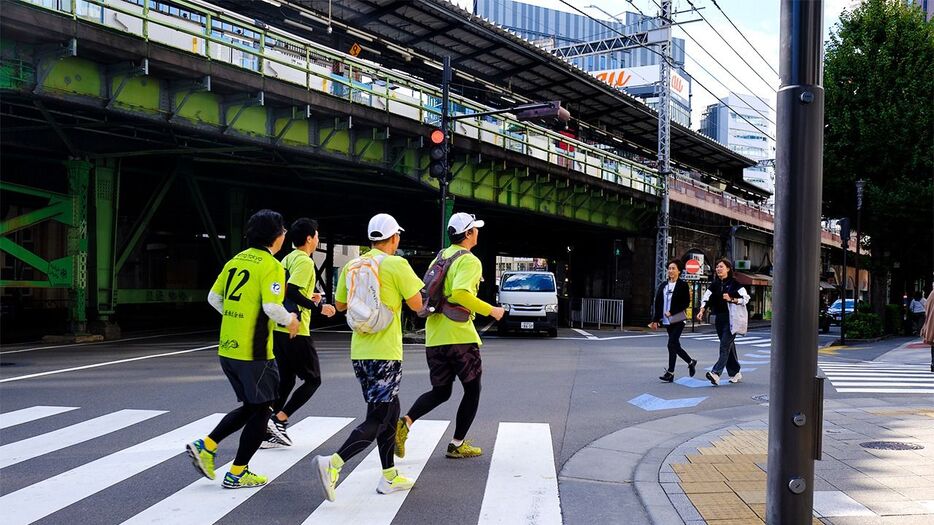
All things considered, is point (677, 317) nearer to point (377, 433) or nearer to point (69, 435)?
point (377, 433)

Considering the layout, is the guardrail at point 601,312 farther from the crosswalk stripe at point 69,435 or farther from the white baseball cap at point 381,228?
the white baseball cap at point 381,228

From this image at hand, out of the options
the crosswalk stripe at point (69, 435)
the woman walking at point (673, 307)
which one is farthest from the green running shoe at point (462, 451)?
the woman walking at point (673, 307)

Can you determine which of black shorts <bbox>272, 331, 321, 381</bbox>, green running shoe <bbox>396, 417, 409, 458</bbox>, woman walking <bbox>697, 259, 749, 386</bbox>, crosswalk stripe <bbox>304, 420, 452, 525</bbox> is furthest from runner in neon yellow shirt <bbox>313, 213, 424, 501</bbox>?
woman walking <bbox>697, 259, 749, 386</bbox>

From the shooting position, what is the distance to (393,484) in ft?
15.7

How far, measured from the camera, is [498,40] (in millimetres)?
31141

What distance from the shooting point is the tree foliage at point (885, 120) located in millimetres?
25375

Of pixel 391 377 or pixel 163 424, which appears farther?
pixel 163 424

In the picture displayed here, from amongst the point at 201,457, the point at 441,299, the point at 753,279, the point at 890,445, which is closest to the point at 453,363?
the point at 441,299

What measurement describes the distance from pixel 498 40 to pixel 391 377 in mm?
28439

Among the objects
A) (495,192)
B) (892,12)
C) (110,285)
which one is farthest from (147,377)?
(892,12)

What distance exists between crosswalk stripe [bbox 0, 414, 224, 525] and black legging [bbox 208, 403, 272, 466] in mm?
878

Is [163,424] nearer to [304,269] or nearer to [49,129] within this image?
[304,269]

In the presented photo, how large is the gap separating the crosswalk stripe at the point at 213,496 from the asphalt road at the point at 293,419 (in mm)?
Result: 26

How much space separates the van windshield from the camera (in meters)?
22.1
